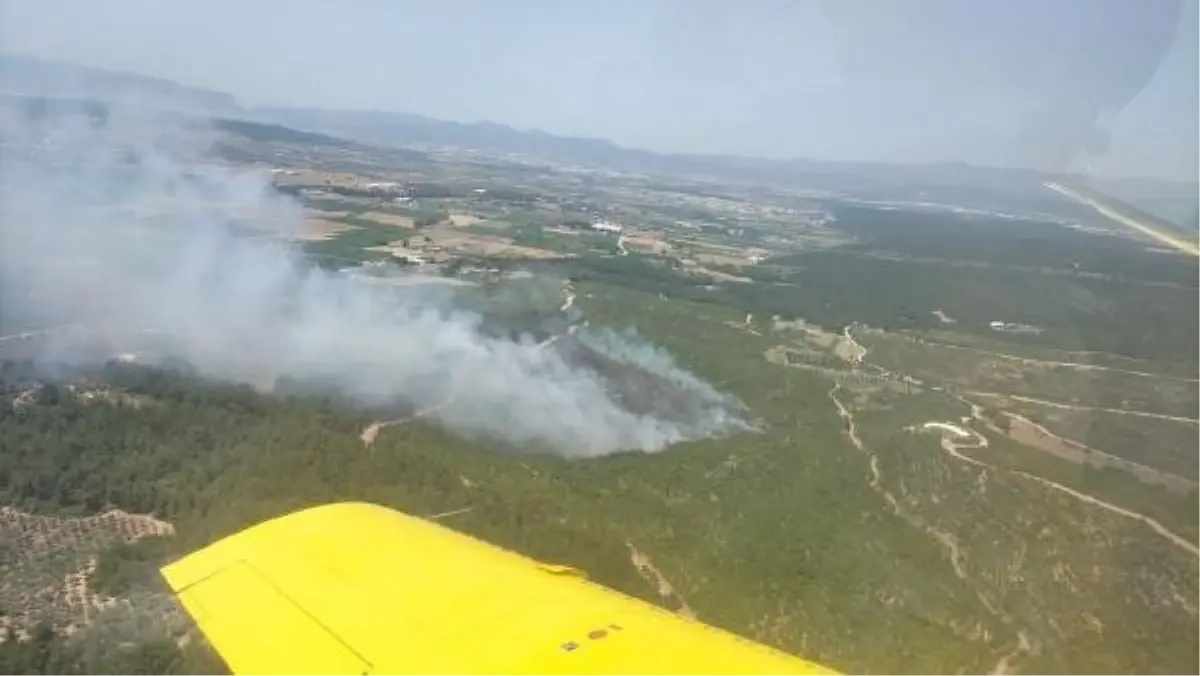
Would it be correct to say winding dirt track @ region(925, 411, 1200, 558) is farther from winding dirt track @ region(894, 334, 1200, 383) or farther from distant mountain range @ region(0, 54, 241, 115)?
distant mountain range @ region(0, 54, 241, 115)

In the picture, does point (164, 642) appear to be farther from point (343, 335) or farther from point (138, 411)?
point (343, 335)

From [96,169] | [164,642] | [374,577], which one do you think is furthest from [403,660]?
[96,169]

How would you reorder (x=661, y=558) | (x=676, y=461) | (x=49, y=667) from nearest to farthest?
(x=49, y=667)
(x=661, y=558)
(x=676, y=461)

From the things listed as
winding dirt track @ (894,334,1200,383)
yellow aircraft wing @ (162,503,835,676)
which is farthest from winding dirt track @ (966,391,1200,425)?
yellow aircraft wing @ (162,503,835,676)

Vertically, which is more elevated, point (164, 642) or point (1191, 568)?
point (164, 642)

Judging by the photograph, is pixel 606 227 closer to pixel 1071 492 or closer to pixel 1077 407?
pixel 1077 407

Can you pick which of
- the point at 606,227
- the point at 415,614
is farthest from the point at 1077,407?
the point at 606,227

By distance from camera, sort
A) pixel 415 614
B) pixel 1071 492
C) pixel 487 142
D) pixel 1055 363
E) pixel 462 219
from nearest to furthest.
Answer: pixel 415 614, pixel 1071 492, pixel 1055 363, pixel 462 219, pixel 487 142
